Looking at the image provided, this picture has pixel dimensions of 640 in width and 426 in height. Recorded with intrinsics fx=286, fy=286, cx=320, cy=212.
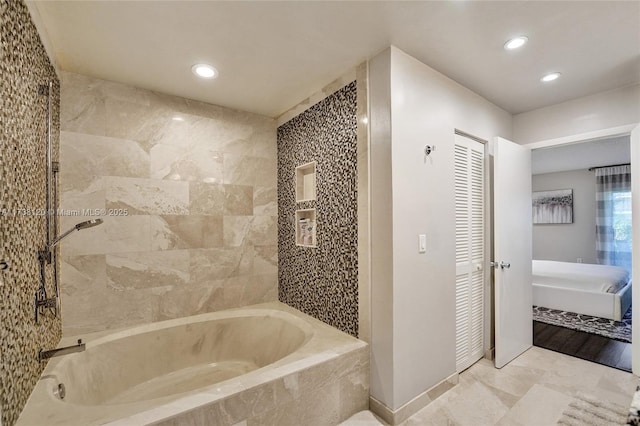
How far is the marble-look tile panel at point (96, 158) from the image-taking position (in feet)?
6.88

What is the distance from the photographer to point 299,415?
→ 5.30 feet

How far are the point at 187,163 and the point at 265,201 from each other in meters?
0.83

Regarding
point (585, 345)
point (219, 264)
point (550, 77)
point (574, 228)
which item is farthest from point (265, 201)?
point (574, 228)

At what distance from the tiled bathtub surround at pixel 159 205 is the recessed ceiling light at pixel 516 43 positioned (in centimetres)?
214

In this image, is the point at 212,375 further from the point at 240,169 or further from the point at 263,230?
the point at 240,169

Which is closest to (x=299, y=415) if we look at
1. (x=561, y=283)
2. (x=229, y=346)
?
(x=229, y=346)

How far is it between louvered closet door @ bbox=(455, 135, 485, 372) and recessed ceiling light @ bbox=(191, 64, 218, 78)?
78.9 inches

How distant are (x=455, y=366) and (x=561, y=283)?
9.31 feet

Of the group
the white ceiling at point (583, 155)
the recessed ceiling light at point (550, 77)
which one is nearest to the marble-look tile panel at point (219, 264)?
the recessed ceiling light at point (550, 77)

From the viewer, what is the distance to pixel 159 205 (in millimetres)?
2428

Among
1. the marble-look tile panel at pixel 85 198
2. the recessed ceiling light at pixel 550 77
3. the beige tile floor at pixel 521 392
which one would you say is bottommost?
the beige tile floor at pixel 521 392

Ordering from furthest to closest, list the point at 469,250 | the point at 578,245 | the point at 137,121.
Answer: the point at 578,245 → the point at 469,250 → the point at 137,121

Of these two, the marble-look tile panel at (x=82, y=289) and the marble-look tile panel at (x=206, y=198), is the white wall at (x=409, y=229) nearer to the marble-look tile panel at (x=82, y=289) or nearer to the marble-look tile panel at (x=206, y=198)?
the marble-look tile panel at (x=206, y=198)

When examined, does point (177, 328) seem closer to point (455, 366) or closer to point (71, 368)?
point (71, 368)
